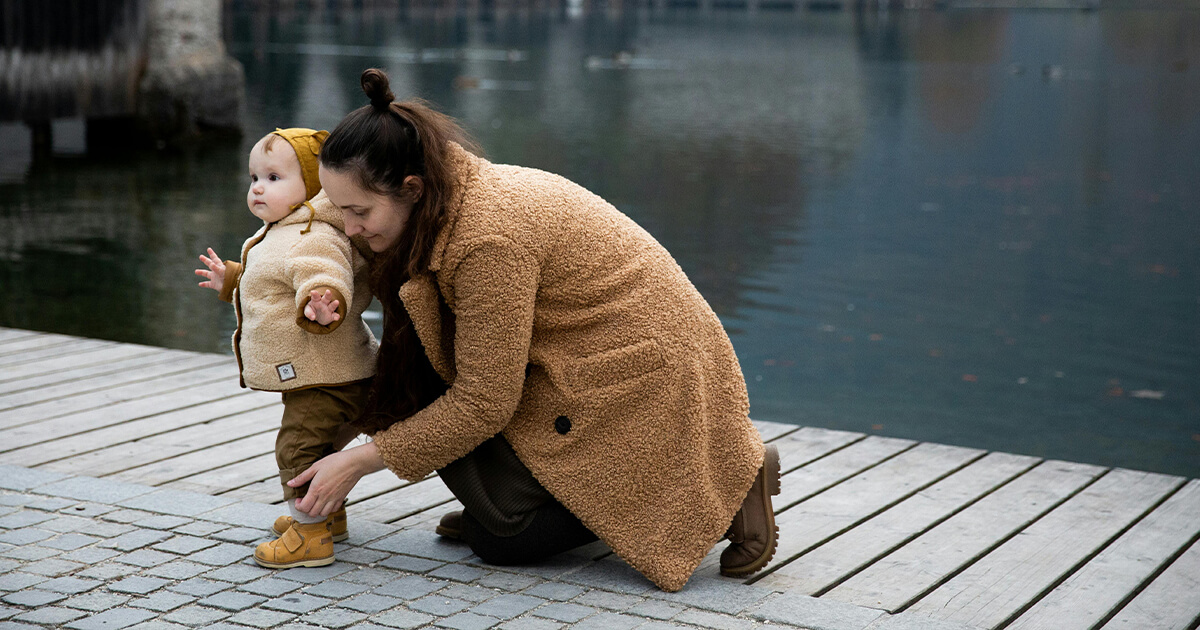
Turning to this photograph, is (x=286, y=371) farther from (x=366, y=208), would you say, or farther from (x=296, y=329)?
(x=366, y=208)

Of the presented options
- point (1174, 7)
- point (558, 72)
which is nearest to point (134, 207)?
point (558, 72)

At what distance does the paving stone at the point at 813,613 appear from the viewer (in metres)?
2.76

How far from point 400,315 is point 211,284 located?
20.4 inches

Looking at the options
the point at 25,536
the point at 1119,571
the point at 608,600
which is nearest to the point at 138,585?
the point at 25,536

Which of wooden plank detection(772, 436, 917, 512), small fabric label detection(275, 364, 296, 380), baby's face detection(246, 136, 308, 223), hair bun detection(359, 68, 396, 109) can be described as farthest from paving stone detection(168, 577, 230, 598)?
wooden plank detection(772, 436, 917, 512)

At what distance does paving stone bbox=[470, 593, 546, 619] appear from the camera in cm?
279

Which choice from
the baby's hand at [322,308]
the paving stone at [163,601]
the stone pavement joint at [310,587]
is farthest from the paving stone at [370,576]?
the baby's hand at [322,308]

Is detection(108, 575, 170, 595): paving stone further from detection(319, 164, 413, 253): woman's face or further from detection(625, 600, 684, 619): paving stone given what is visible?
detection(625, 600, 684, 619): paving stone

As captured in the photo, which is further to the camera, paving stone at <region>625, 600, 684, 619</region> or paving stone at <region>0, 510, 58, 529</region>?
paving stone at <region>0, 510, 58, 529</region>

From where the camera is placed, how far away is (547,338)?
2975 millimetres

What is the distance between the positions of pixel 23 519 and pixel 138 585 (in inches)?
22.9

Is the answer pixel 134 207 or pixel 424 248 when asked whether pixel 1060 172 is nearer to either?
pixel 134 207

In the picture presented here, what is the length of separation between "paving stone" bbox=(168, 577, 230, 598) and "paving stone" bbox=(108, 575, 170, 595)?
0.04m

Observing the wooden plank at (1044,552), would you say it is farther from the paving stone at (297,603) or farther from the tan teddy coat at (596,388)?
the paving stone at (297,603)
